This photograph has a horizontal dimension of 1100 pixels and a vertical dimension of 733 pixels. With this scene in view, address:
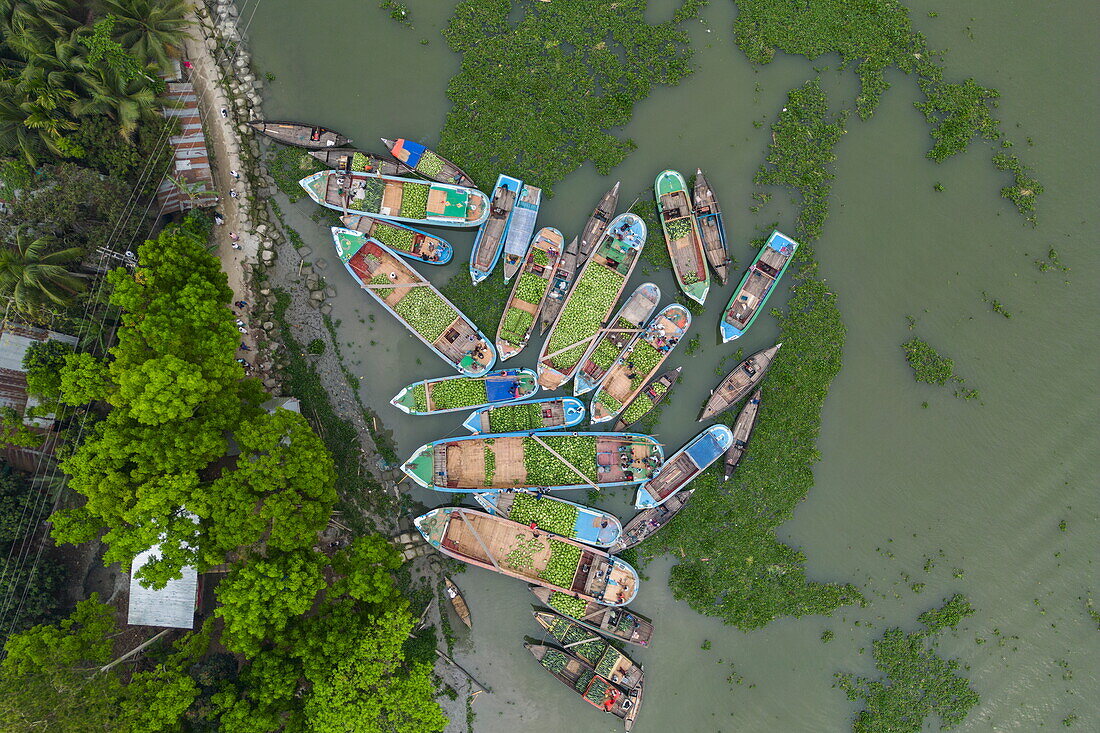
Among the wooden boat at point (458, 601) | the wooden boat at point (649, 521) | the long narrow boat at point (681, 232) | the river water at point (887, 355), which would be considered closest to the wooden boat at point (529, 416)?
the river water at point (887, 355)

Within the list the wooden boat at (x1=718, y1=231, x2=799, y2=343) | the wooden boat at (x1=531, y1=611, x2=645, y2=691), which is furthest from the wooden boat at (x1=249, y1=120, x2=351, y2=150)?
the wooden boat at (x1=531, y1=611, x2=645, y2=691)

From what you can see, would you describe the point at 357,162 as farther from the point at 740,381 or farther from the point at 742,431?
the point at 742,431

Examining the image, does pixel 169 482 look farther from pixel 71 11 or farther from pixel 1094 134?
pixel 1094 134

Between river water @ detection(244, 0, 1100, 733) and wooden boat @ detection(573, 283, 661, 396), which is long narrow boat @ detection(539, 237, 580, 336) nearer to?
river water @ detection(244, 0, 1100, 733)

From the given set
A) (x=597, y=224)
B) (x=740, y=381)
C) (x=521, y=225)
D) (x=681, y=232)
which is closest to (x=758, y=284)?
(x=681, y=232)

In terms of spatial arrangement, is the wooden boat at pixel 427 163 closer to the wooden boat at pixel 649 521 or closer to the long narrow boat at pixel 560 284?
the long narrow boat at pixel 560 284

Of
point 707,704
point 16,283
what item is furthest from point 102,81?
point 707,704
